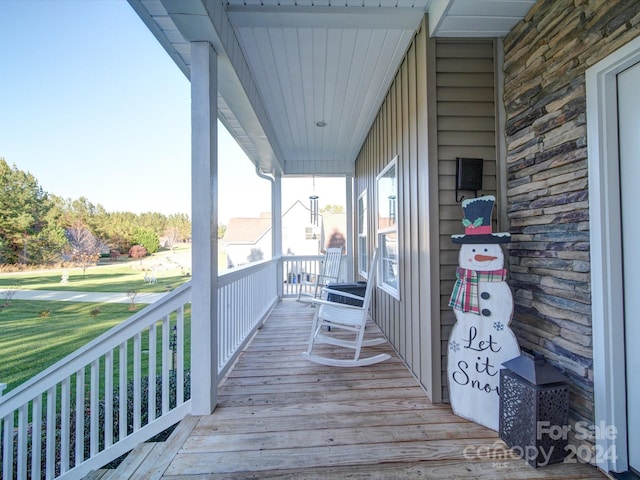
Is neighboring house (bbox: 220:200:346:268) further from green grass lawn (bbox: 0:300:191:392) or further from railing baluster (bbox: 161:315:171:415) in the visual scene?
railing baluster (bbox: 161:315:171:415)

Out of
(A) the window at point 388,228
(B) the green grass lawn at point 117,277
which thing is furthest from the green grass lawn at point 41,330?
(A) the window at point 388,228

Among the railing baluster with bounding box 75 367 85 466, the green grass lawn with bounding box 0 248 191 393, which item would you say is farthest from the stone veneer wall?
the green grass lawn with bounding box 0 248 191 393

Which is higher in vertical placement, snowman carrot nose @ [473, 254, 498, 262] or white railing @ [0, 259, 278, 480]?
snowman carrot nose @ [473, 254, 498, 262]

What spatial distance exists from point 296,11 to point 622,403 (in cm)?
274

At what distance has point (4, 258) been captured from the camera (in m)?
2.76

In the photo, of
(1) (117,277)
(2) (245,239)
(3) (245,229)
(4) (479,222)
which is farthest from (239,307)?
(3) (245,229)

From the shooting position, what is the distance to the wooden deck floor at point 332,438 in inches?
53.9

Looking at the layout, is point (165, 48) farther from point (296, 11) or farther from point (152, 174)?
point (152, 174)

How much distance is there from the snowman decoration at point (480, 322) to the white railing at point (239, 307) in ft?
5.67

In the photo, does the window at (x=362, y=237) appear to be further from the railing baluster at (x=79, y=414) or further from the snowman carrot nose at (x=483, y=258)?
the railing baluster at (x=79, y=414)

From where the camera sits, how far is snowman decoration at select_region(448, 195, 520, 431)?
5.48ft

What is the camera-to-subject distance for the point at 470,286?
5.71 feet

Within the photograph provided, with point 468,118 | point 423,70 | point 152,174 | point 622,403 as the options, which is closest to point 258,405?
point 622,403

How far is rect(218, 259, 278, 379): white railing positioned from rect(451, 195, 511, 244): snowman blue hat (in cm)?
184
